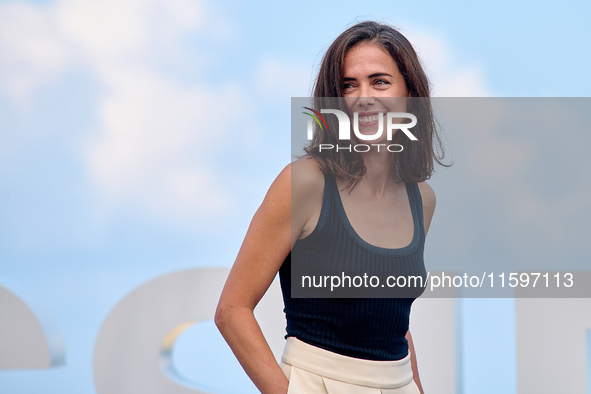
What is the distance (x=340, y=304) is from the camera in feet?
3.84

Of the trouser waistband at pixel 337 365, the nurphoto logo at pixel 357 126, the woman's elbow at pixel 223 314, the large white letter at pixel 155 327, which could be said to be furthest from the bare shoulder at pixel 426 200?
the large white letter at pixel 155 327

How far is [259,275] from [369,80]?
554 mm

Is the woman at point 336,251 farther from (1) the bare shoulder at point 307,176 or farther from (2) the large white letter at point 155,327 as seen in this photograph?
(2) the large white letter at point 155,327

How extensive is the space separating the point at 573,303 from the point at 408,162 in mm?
1489

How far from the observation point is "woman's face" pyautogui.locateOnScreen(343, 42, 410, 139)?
139cm

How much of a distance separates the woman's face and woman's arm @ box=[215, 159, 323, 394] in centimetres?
35

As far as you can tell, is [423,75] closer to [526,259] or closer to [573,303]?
[573,303]

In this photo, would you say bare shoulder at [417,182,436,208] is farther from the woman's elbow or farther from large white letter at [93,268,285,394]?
large white letter at [93,268,285,394]

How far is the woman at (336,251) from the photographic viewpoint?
114 cm

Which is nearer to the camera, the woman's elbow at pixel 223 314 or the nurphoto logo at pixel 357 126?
the woman's elbow at pixel 223 314

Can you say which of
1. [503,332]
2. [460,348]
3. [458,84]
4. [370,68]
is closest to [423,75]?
[370,68]

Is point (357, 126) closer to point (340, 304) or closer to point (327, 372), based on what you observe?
A: point (340, 304)

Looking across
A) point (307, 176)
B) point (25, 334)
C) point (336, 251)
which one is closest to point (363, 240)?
point (336, 251)

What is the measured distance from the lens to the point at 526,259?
10.1 ft
